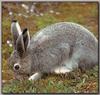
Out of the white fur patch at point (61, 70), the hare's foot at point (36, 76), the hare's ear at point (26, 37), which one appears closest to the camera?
the hare's ear at point (26, 37)

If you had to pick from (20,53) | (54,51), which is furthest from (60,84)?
(20,53)

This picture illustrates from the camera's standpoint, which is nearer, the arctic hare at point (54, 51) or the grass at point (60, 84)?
the grass at point (60, 84)

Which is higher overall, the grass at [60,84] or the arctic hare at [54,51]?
the arctic hare at [54,51]

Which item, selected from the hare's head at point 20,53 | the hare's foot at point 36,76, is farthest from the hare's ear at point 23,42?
the hare's foot at point 36,76

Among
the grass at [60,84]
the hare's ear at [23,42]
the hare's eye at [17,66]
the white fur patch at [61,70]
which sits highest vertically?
the hare's ear at [23,42]

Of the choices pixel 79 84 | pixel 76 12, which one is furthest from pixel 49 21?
pixel 79 84

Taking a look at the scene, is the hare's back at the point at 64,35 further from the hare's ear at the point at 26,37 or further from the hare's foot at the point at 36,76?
the hare's foot at the point at 36,76

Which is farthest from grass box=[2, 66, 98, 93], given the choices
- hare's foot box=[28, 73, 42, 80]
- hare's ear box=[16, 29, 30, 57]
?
hare's ear box=[16, 29, 30, 57]

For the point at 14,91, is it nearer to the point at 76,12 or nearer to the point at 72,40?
the point at 72,40
